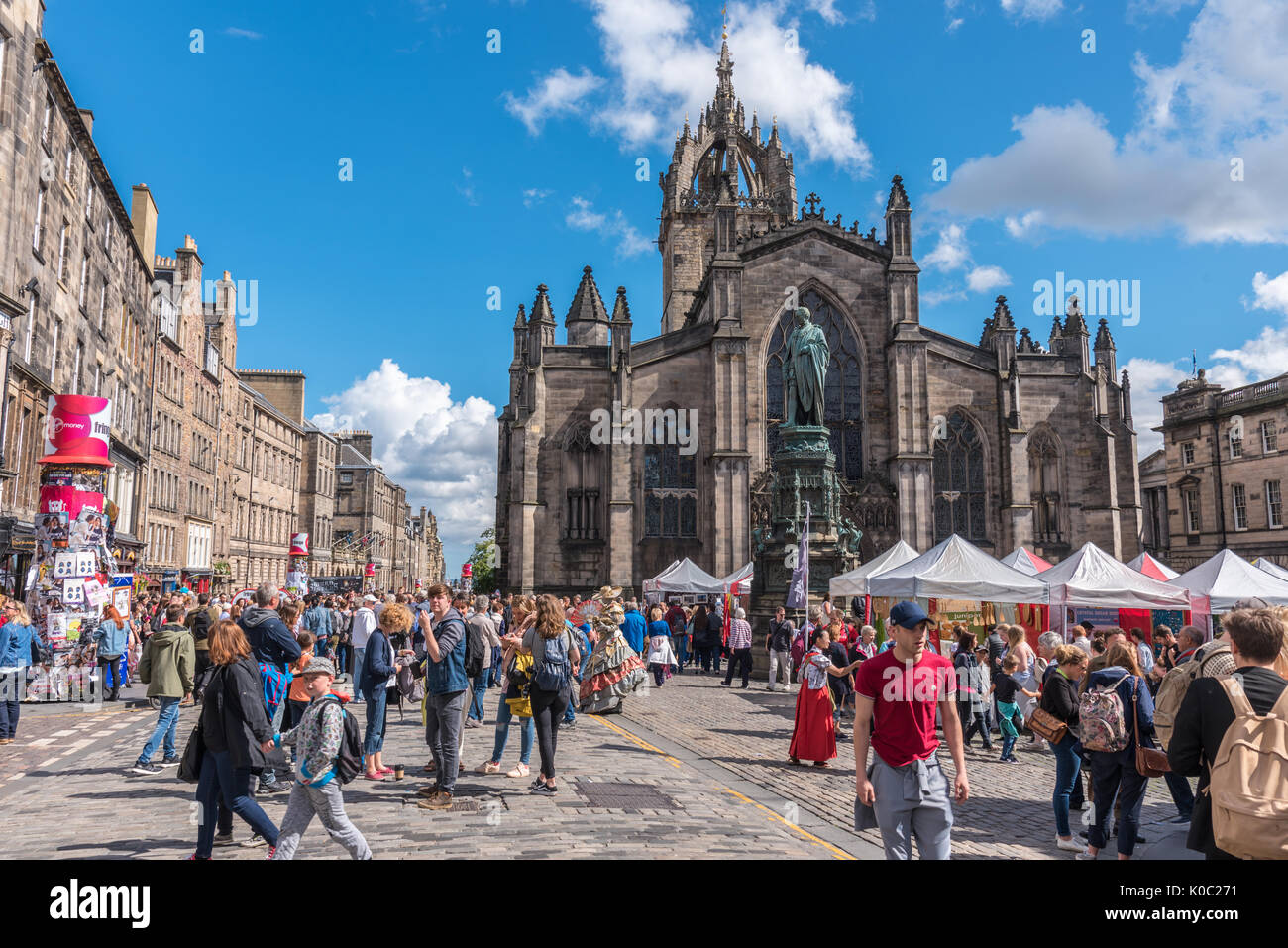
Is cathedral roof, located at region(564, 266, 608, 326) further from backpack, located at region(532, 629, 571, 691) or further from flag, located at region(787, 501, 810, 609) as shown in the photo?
backpack, located at region(532, 629, 571, 691)

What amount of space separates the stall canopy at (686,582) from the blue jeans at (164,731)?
663 inches

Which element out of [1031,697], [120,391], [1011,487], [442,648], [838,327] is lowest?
[1031,697]

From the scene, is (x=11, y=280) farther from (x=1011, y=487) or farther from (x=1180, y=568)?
(x=1180, y=568)

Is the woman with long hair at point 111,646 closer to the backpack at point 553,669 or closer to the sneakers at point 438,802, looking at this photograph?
the sneakers at point 438,802

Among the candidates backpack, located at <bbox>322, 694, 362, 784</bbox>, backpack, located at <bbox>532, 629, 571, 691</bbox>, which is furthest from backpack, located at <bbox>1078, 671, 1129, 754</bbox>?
backpack, located at <bbox>322, 694, 362, 784</bbox>

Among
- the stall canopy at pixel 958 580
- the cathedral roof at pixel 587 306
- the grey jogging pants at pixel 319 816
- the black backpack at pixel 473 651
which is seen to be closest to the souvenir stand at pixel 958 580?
the stall canopy at pixel 958 580

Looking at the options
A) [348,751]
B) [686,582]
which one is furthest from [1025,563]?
[348,751]

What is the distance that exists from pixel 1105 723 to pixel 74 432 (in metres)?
18.1

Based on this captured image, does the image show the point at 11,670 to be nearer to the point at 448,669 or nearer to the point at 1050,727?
the point at 448,669

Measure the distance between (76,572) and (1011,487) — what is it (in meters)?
29.9

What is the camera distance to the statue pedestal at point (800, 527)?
20938 mm

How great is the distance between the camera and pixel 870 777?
489cm
